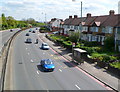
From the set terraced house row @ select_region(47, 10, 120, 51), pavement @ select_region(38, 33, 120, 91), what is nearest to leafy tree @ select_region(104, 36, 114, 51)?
terraced house row @ select_region(47, 10, 120, 51)

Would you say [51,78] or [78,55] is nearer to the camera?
[51,78]

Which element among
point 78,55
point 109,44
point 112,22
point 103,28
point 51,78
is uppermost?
point 112,22

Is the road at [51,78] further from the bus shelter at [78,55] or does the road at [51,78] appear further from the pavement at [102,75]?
the bus shelter at [78,55]

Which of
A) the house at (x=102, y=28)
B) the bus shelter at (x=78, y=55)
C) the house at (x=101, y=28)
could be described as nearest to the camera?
the bus shelter at (x=78, y=55)

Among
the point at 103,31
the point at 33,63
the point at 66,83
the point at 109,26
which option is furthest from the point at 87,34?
the point at 66,83

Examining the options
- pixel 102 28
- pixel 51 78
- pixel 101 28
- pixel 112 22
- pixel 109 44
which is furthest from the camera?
pixel 101 28

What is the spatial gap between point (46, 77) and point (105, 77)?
6974 mm

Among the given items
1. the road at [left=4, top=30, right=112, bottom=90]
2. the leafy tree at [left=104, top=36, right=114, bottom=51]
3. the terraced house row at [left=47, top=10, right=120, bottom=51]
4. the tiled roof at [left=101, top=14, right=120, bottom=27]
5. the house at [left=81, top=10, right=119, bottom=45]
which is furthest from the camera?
the house at [left=81, top=10, right=119, bottom=45]

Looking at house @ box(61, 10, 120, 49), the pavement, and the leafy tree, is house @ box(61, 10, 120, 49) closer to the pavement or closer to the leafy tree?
the leafy tree

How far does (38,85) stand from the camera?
20.0m

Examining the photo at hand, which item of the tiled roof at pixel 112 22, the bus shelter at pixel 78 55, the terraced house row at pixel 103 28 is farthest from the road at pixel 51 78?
the tiled roof at pixel 112 22

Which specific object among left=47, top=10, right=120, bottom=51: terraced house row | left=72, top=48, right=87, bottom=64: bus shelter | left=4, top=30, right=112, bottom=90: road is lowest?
left=4, top=30, right=112, bottom=90: road

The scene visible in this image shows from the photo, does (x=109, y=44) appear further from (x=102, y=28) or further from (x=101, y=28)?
(x=101, y=28)

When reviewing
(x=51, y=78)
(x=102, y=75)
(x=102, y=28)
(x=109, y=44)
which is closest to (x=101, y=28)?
(x=102, y=28)
